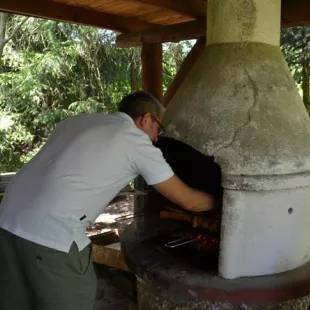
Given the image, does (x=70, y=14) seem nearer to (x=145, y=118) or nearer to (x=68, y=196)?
(x=145, y=118)

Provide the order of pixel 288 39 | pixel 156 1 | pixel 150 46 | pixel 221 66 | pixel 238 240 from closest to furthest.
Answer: pixel 238 240
pixel 221 66
pixel 156 1
pixel 150 46
pixel 288 39

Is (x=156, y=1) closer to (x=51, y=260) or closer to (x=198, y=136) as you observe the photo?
(x=198, y=136)

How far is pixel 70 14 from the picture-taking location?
131 inches

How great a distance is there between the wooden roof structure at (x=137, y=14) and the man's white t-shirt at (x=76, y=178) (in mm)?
1665

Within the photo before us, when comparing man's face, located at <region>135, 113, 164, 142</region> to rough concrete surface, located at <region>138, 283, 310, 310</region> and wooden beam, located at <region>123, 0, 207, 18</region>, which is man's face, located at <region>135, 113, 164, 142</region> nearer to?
rough concrete surface, located at <region>138, 283, 310, 310</region>

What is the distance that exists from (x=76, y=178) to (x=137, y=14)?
2.41m

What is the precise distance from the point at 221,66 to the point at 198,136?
1.32 feet

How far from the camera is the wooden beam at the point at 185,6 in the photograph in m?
3.05

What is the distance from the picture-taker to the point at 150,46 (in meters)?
3.63

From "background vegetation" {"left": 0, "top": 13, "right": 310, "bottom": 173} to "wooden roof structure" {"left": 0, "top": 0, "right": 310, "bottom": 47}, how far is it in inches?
124

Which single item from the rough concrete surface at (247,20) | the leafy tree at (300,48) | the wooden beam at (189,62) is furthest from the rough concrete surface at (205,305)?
the leafy tree at (300,48)

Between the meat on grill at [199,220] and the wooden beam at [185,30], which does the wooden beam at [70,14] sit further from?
the meat on grill at [199,220]

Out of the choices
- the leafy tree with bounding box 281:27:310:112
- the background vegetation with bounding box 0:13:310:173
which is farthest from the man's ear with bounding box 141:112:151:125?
the background vegetation with bounding box 0:13:310:173

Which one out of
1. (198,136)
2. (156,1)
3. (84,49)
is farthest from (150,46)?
(84,49)
